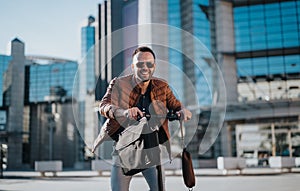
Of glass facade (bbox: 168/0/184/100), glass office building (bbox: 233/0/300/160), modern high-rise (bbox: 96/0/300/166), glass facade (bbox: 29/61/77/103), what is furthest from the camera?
glass facade (bbox: 29/61/77/103)

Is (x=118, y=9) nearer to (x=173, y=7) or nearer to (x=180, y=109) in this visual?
(x=180, y=109)

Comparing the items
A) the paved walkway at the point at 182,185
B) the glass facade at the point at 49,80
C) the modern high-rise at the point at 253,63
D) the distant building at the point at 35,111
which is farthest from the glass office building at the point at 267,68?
the glass facade at the point at 49,80

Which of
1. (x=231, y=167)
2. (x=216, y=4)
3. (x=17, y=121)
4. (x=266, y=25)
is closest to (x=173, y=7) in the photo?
(x=216, y=4)

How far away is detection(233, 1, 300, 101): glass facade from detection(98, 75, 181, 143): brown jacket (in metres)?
→ 40.1

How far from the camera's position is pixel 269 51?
4309cm

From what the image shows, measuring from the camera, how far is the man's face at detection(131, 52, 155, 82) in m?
3.60

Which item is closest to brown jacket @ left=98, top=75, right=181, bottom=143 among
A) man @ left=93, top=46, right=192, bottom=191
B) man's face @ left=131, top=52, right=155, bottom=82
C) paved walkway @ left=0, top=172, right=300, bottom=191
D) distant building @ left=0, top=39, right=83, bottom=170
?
man @ left=93, top=46, right=192, bottom=191

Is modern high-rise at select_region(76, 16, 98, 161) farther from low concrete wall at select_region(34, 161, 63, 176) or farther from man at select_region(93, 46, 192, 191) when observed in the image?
low concrete wall at select_region(34, 161, 63, 176)

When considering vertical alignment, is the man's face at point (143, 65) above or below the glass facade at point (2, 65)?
below

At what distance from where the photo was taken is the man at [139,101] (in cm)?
360

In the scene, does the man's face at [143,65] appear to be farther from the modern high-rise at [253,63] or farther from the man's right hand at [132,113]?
the modern high-rise at [253,63]

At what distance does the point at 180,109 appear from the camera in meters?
3.73

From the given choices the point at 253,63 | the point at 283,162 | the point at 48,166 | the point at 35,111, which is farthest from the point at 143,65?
the point at 35,111

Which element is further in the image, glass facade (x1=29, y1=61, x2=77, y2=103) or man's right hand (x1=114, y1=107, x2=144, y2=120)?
glass facade (x1=29, y1=61, x2=77, y2=103)
